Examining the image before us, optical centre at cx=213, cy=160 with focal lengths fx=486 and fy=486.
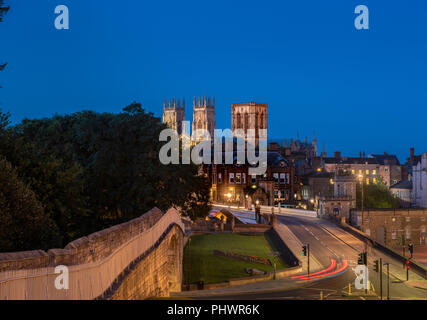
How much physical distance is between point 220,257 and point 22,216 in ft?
108

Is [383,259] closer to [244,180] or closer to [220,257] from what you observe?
[220,257]

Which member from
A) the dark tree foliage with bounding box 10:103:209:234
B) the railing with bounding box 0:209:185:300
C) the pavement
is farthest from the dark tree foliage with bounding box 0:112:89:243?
the pavement

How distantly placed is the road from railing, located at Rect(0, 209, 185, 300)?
698 inches

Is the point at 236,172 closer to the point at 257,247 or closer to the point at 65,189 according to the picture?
the point at 257,247

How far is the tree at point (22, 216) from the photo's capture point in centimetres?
2039

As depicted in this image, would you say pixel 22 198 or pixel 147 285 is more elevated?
pixel 22 198

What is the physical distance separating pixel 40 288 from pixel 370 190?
103214 mm

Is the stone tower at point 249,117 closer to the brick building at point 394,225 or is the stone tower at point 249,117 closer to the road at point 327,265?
the brick building at point 394,225

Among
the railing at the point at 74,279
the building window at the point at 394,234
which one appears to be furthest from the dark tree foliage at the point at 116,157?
the building window at the point at 394,234

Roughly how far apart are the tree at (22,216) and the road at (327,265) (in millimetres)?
14947

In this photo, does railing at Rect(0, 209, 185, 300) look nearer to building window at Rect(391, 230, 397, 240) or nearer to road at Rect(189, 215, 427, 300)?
road at Rect(189, 215, 427, 300)

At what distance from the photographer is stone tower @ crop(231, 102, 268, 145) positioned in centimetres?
15938
